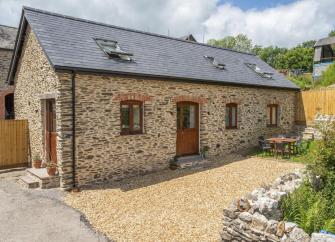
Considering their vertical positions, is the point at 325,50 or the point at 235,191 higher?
the point at 325,50

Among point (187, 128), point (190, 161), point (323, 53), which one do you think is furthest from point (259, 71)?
point (323, 53)

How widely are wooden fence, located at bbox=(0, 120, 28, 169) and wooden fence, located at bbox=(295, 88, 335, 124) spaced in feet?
52.3

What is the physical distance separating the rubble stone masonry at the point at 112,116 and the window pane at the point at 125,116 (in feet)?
1.19

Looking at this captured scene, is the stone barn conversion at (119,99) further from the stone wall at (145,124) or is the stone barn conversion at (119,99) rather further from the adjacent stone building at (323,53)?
the adjacent stone building at (323,53)

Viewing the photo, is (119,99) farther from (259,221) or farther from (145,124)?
(259,221)

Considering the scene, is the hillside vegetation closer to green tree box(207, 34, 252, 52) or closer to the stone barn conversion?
green tree box(207, 34, 252, 52)

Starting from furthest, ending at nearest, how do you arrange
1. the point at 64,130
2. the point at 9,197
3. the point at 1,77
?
1. the point at 1,77
2. the point at 64,130
3. the point at 9,197

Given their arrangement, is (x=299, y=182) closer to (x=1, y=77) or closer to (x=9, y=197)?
(x=9, y=197)

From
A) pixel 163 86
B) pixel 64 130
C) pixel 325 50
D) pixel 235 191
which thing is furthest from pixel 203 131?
pixel 325 50

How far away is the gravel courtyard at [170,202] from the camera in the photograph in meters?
5.92

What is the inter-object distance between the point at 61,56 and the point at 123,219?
5.56 meters

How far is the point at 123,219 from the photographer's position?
654cm

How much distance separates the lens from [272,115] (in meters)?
17.0

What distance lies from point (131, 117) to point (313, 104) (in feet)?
41.9
